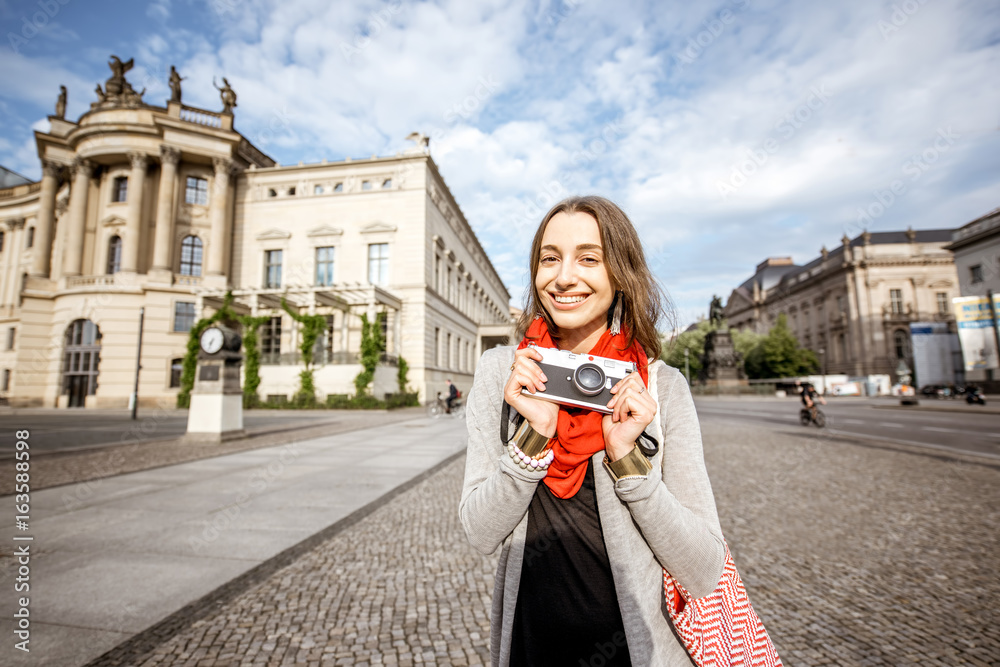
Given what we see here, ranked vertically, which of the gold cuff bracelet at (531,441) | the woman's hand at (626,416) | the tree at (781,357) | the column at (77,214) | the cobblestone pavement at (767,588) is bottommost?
the cobblestone pavement at (767,588)

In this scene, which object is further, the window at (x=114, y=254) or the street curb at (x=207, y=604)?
the window at (x=114, y=254)

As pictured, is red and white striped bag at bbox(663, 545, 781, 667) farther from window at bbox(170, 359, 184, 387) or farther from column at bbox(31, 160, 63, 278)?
column at bbox(31, 160, 63, 278)

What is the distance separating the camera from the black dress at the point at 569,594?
1201mm

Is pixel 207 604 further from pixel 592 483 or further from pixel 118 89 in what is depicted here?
pixel 118 89

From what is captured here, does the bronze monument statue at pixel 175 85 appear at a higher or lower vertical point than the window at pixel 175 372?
higher

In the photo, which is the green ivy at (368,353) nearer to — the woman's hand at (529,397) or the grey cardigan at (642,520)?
the grey cardigan at (642,520)

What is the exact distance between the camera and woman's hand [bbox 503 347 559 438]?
1125 millimetres

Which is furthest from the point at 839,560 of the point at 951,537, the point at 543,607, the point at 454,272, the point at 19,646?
the point at 454,272

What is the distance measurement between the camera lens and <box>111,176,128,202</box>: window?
43.6 meters

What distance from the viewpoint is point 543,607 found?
4.06 feet

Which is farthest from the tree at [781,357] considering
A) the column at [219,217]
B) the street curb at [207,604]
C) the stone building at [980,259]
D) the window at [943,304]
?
the street curb at [207,604]

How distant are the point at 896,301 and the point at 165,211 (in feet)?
252

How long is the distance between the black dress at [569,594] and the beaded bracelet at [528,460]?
0.20m

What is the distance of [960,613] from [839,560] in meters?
0.96
